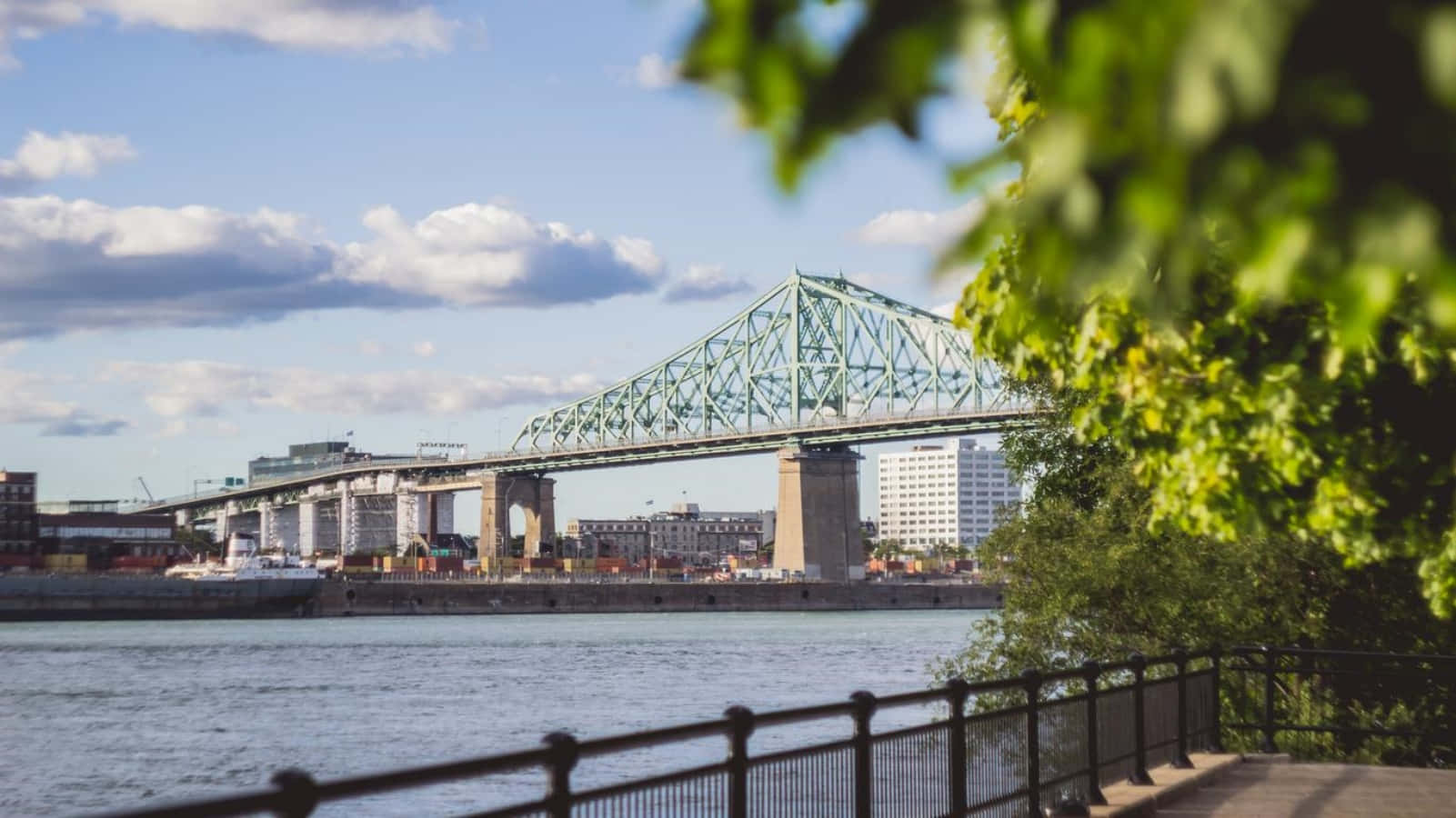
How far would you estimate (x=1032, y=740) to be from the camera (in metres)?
11.2

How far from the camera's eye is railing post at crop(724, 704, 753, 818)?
25.0 feet

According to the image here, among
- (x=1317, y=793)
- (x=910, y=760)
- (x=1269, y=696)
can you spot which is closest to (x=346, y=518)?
(x=1269, y=696)

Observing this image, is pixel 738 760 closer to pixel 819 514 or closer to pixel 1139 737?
pixel 1139 737

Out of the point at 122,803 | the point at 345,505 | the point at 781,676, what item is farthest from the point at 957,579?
the point at 122,803

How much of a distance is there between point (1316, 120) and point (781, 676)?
49.1 metres

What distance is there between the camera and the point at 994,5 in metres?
2.39

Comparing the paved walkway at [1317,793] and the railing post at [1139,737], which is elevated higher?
the railing post at [1139,737]

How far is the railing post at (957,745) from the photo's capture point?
980 centimetres

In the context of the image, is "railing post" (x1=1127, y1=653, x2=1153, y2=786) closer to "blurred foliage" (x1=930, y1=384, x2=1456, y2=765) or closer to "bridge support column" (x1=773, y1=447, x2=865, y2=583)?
"blurred foliage" (x1=930, y1=384, x2=1456, y2=765)

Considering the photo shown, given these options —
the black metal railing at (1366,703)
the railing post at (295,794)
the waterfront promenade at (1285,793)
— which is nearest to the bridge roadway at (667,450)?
the black metal railing at (1366,703)

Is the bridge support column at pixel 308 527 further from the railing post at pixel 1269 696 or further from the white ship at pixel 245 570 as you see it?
the railing post at pixel 1269 696

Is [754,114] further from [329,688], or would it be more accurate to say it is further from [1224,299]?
[329,688]

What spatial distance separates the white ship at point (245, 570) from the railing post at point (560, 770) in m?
110

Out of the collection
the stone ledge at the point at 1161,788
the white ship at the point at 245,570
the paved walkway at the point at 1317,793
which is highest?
the stone ledge at the point at 1161,788
